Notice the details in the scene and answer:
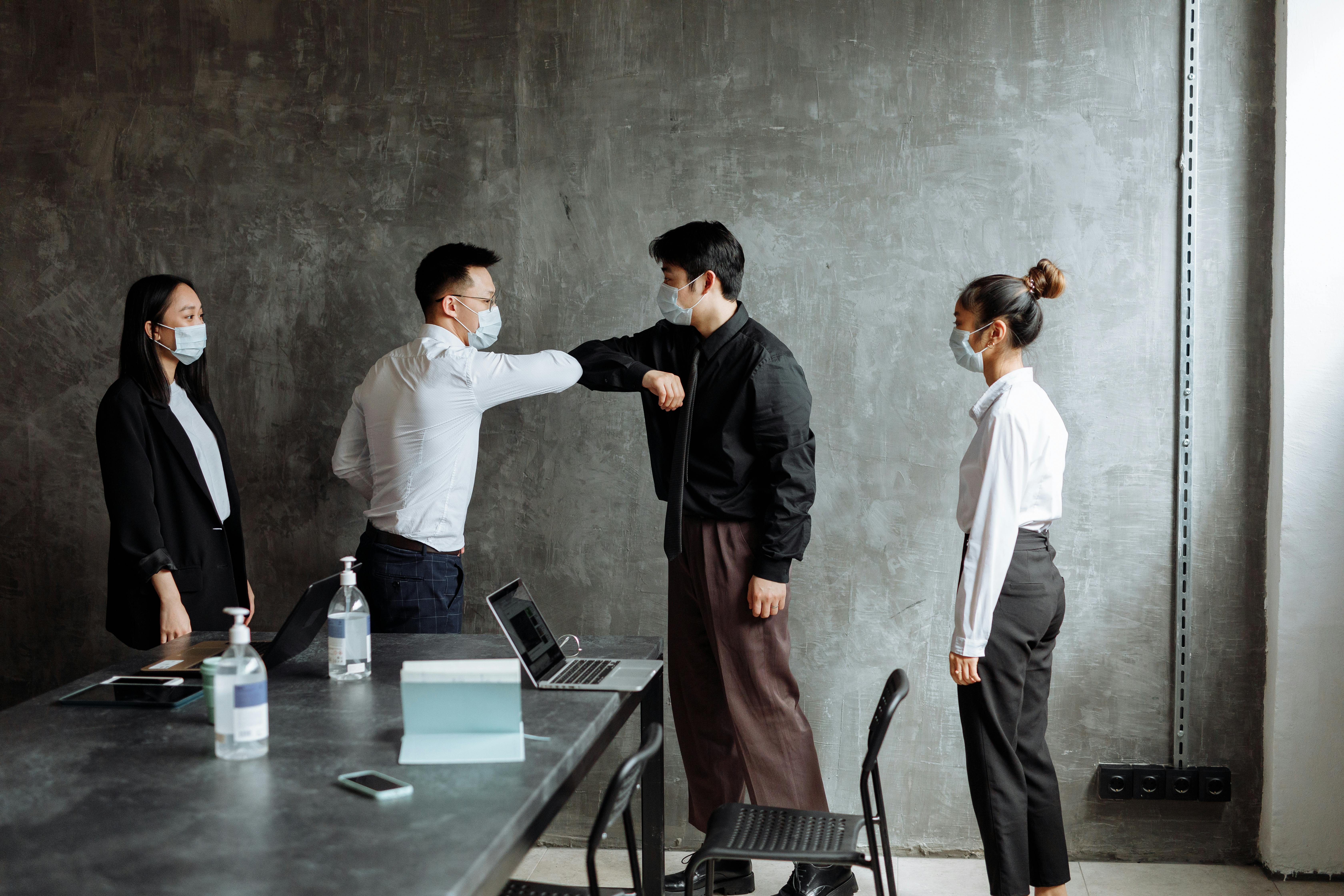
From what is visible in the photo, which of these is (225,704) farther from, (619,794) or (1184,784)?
(1184,784)

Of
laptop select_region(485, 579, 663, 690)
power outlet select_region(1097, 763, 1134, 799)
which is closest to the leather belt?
A: laptop select_region(485, 579, 663, 690)

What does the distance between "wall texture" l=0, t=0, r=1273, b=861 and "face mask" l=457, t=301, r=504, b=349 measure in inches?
12.9

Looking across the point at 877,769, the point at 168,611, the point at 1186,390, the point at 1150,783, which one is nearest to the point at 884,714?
the point at 877,769

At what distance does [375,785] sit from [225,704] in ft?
1.02

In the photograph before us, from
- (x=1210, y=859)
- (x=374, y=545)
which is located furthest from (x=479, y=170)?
(x=1210, y=859)

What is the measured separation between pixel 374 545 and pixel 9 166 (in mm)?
2093

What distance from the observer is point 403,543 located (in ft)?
9.01

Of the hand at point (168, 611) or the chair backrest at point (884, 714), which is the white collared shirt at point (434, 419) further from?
the chair backrest at point (884, 714)

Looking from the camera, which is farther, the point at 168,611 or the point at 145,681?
the point at 168,611

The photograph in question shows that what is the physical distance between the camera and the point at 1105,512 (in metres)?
3.14

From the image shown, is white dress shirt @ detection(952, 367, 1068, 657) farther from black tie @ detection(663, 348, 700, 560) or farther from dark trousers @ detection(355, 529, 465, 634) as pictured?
dark trousers @ detection(355, 529, 465, 634)

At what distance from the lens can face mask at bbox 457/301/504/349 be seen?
2.90 metres

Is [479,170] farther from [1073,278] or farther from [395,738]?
[395,738]

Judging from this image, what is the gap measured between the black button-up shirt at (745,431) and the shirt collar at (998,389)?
1.55ft
